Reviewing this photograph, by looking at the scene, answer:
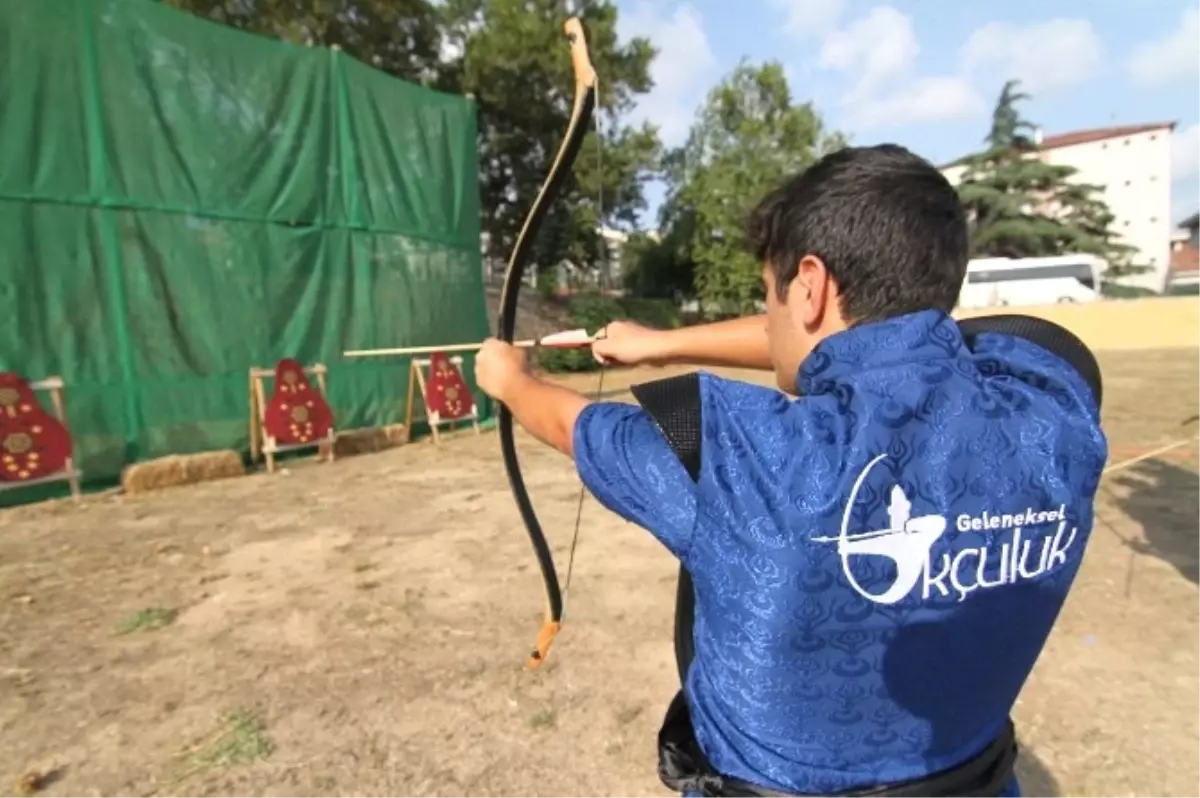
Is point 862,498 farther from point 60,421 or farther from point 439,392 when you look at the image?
point 439,392

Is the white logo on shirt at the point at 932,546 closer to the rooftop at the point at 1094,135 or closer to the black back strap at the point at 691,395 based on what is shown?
the black back strap at the point at 691,395

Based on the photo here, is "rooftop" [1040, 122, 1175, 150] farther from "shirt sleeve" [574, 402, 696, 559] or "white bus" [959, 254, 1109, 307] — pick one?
"shirt sleeve" [574, 402, 696, 559]

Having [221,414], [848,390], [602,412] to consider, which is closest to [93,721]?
[602,412]

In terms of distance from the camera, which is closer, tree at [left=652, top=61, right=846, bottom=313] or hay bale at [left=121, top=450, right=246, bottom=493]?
hay bale at [left=121, top=450, right=246, bottom=493]

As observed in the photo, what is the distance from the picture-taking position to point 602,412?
901 mm

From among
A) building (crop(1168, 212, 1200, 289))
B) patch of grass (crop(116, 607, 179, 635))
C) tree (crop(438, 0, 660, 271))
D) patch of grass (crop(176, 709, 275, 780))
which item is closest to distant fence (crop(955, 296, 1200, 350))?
tree (crop(438, 0, 660, 271))

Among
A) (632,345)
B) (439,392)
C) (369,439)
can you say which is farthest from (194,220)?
(632,345)

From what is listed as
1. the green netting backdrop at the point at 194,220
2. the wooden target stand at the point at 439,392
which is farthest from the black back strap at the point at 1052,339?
the wooden target stand at the point at 439,392

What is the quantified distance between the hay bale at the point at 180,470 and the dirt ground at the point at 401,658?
2.04 feet

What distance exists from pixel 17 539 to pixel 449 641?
3115 millimetres

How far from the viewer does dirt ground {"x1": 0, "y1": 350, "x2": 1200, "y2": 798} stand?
2271 mm

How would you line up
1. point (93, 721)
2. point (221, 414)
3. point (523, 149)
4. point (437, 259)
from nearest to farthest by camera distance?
point (93, 721)
point (221, 414)
point (437, 259)
point (523, 149)

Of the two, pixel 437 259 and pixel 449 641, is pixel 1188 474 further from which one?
pixel 437 259

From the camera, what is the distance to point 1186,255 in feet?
151
